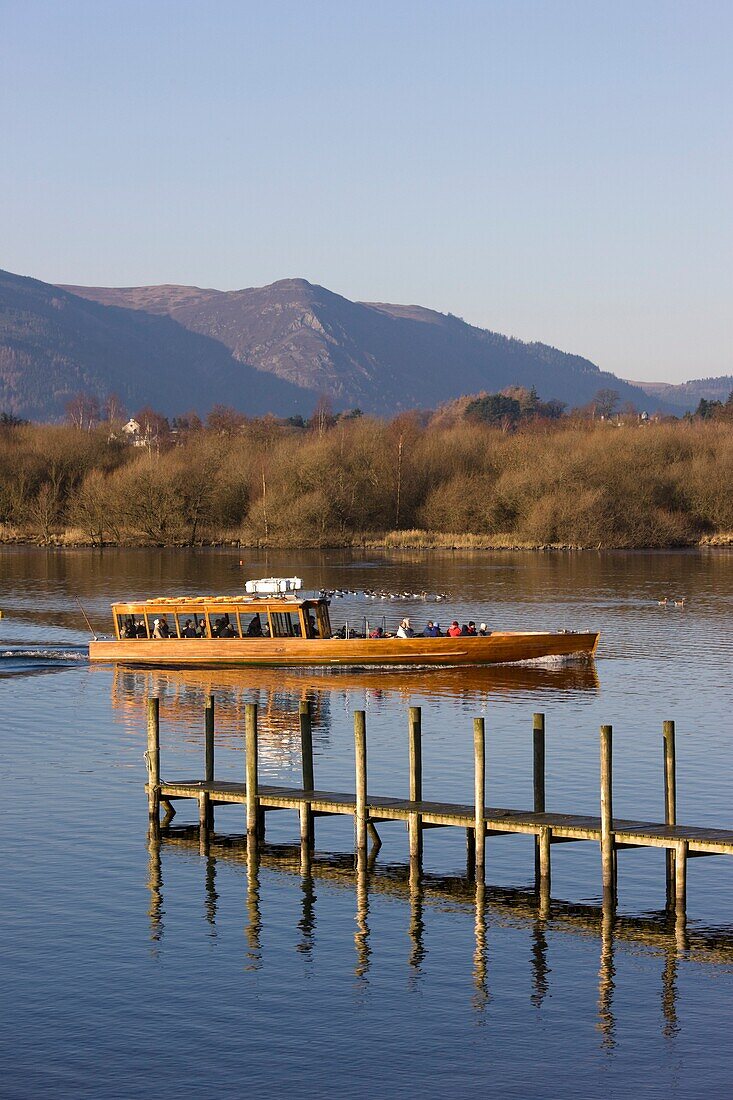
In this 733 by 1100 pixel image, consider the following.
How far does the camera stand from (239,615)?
208ft

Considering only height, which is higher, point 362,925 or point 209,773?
point 209,773

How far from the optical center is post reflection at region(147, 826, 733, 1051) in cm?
2491

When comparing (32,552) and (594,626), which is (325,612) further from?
(32,552)

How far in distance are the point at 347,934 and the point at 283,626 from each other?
36.0m

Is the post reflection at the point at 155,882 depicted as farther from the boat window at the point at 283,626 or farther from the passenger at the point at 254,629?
the passenger at the point at 254,629

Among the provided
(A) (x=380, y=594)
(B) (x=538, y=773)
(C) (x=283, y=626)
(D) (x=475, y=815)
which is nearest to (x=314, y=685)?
(C) (x=283, y=626)

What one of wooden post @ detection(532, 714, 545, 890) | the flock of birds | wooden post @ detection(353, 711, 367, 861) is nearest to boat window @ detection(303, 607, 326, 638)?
the flock of birds

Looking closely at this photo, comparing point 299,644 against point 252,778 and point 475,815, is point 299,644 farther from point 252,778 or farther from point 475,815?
point 475,815

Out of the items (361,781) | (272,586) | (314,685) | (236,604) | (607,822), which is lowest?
(314,685)

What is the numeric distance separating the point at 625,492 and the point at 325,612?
8406 centimetres

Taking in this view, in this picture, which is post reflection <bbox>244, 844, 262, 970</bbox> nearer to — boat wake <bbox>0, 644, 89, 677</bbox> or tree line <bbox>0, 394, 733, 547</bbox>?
boat wake <bbox>0, 644, 89, 677</bbox>

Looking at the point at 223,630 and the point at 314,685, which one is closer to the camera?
the point at 314,685

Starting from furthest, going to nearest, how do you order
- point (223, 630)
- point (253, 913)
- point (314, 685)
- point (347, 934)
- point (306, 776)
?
point (223, 630), point (314, 685), point (306, 776), point (253, 913), point (347, 934)

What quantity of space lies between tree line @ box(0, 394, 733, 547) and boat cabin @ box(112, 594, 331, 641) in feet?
252
